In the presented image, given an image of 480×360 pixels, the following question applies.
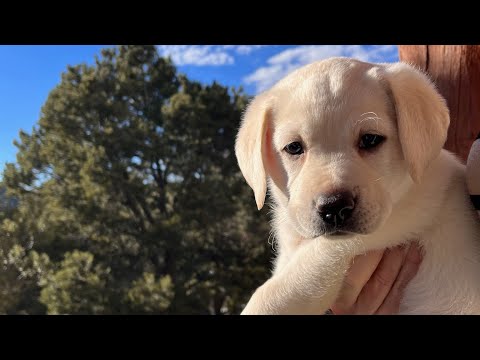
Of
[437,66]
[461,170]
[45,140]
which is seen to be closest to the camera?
[461,170]

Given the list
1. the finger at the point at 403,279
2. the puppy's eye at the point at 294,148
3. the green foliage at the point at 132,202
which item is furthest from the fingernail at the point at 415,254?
the green foliage at the point at 132,202

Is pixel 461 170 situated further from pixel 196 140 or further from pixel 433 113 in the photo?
pixel 196 140

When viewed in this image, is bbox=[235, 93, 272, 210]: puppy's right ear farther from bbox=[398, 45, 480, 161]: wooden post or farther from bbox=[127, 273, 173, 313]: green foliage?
bbox=[127, 273, 173, 313]: green foliage

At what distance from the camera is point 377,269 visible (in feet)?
6.58

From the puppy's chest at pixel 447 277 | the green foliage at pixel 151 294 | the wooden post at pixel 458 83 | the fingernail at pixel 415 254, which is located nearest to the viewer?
the puppy's chest at pixel 447 277

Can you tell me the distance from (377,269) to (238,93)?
50.8 feet

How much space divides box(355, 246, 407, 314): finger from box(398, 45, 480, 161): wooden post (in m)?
0.63

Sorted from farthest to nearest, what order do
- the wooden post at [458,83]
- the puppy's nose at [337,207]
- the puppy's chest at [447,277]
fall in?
the wooden post at [458,83] < the puppy's chest at [447,277] < the puppy's nose at [337,207]

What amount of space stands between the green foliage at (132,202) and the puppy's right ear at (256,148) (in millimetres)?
12602

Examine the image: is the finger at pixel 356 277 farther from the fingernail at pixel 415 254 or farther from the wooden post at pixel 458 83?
the wooden post at pixel 458 83

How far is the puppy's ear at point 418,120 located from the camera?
1.71 m

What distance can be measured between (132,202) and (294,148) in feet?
49.5
